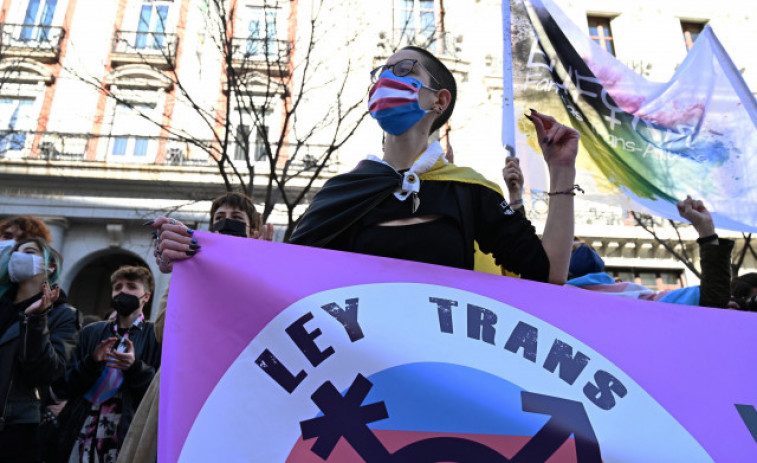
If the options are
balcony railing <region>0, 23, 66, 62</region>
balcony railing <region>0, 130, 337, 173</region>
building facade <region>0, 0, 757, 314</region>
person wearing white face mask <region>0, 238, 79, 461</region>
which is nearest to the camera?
person wearing white face mask <region>0, 238, 79, 461</region>

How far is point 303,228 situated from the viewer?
1900mm

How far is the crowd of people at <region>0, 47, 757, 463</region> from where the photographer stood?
1.79 m

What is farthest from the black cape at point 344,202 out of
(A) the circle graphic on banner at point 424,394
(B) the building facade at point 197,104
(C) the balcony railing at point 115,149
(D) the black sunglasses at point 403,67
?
(C) the balcony railing at point 115,149

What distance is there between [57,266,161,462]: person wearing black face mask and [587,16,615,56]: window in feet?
61.3

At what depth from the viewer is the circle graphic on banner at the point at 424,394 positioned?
1.36 m

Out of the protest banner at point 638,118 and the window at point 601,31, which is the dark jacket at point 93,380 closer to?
the protest banner at point 638,118

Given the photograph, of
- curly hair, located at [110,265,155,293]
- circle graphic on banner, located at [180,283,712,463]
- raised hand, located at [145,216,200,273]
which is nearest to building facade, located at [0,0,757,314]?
curly hair, located at [110,265,155,293]

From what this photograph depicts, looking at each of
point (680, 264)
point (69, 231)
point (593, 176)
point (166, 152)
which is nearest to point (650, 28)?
point (680, 264)

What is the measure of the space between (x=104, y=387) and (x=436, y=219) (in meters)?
2.58

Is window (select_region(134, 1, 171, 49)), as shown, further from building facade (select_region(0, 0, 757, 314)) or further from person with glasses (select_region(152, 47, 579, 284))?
person with glasses (select_region(152, 47, 579, 284))

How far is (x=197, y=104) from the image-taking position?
50.9 feet

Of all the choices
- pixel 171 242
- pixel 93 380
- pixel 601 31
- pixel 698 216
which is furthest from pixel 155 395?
pixel 601 31

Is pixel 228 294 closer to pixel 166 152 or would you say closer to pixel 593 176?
pixel 593 176

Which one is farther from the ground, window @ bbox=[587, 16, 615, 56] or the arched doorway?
window @ bbox=[587, 16, 615, 56]
